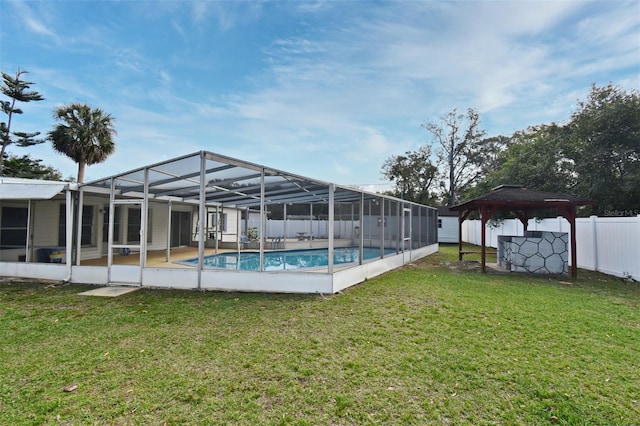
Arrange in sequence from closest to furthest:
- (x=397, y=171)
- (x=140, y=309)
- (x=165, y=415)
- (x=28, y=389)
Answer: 1. (x=165, y=415)
2. (x=28, y=389)
3. (x=140, y=309)
4. (x=397, y=171)

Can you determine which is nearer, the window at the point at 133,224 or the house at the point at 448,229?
the window at the point at 133,224

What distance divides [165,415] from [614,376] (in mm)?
4143

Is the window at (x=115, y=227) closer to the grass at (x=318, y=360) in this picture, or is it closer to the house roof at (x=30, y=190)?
the house roof at (x=30, y=190)

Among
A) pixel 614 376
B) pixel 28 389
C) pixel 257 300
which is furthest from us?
pixel 257 300

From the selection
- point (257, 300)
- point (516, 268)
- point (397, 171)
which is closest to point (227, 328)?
point (257, 300)

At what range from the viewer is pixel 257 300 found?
591 cm

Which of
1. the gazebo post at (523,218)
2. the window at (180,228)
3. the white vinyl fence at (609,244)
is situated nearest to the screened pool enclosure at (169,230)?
the window at (180,228)

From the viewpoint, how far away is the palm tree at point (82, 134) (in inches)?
630

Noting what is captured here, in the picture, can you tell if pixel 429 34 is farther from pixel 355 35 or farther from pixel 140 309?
pixel 140 309

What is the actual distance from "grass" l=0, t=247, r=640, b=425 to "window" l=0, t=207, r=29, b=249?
3663mm

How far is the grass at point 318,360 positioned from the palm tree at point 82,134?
1306cm

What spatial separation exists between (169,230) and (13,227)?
153 inches

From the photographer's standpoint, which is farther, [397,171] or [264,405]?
[397,171]

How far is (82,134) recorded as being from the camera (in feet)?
53.0
